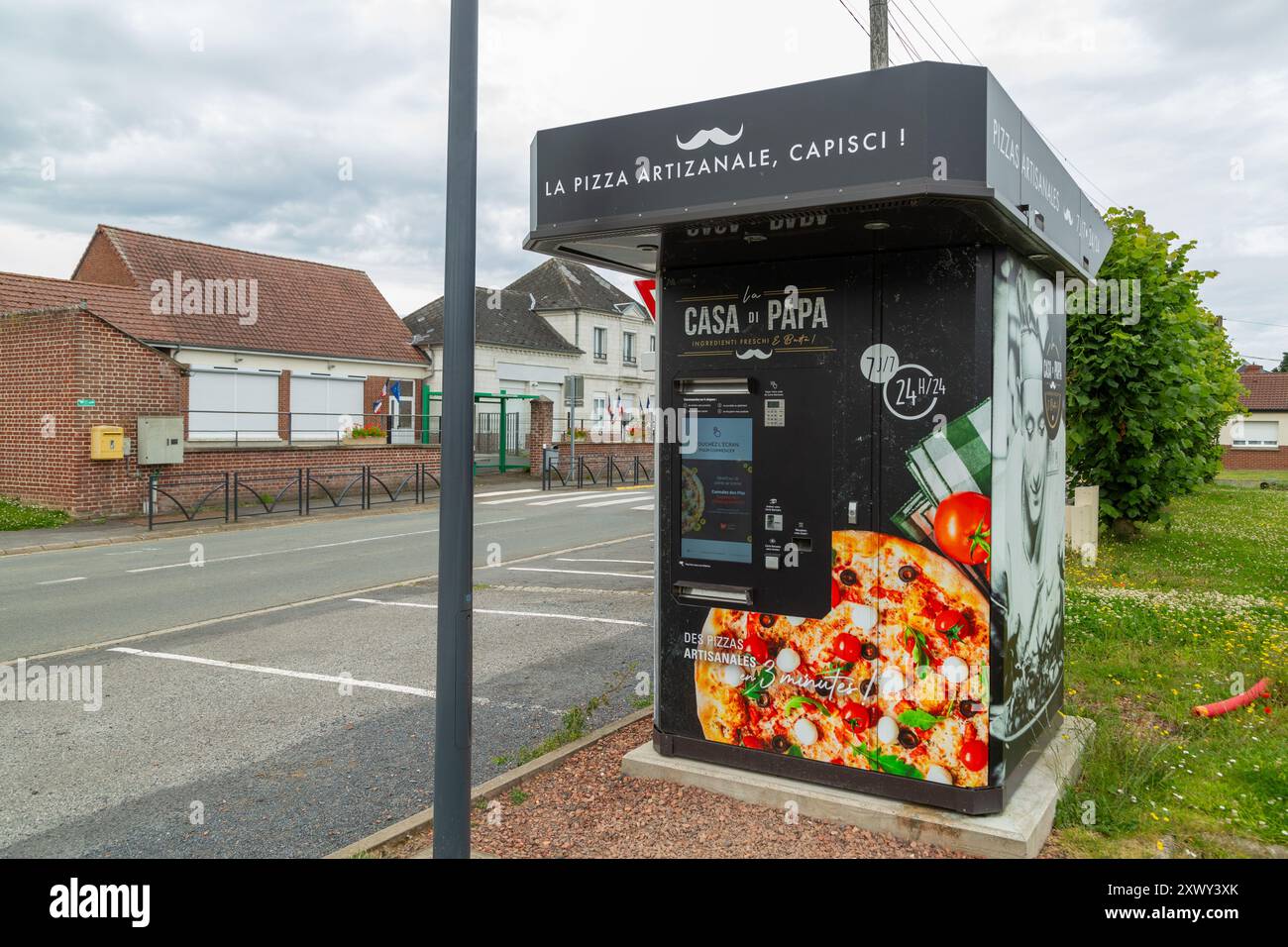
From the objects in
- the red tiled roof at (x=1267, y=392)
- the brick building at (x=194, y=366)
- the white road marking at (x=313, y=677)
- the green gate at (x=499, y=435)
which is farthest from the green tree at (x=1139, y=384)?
the red tiled roof at (x=1267, y=392)

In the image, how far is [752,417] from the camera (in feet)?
15.4

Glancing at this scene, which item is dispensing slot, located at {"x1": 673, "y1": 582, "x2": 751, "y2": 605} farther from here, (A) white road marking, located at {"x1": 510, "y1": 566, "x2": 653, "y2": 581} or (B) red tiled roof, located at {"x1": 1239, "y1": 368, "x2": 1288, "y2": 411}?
(B) red tiled roof, located at {"x1": 1239, "y1": 368, "x2": 1288, "y2": 411}

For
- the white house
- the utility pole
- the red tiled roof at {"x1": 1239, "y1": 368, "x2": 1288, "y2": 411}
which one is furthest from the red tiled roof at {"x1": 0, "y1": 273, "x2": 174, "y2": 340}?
the red tiled roof at {"x1": 1239, "y1": 368, "x2": 1288, "y2": 411}

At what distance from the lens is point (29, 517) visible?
1875 cm

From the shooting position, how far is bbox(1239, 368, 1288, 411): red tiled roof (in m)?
59.8

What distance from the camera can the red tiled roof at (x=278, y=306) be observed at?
28.8 m

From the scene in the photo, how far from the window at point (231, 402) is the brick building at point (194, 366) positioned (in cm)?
4

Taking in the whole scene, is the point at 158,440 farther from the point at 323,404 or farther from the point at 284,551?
the point at 323,404

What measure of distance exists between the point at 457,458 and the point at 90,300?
25.6 metres

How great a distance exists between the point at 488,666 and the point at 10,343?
17863 mm

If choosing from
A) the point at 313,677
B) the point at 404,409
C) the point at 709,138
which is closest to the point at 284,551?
the point at 313,677

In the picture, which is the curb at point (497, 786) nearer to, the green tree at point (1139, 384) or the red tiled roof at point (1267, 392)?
the green tree at point (1139, 384)
